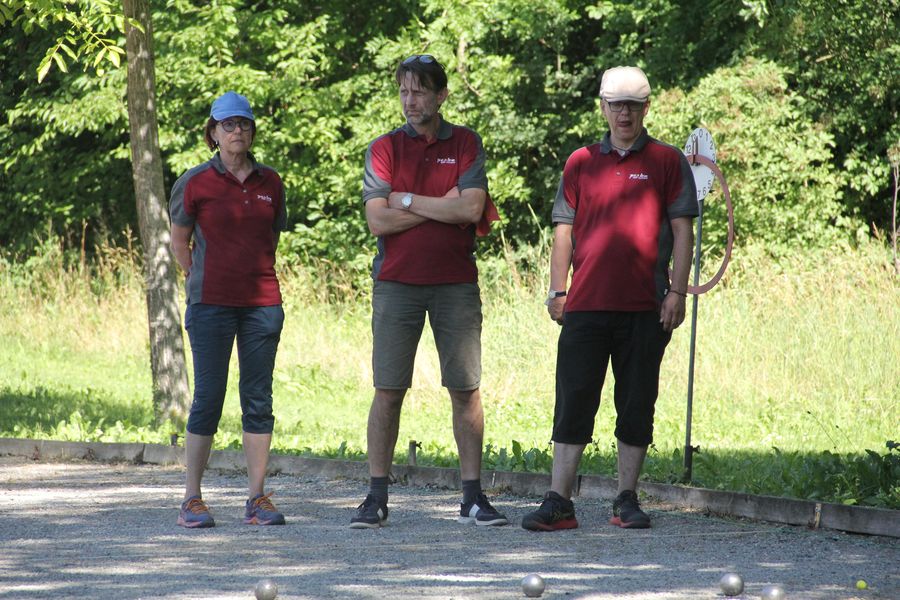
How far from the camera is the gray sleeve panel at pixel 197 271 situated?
6168mm

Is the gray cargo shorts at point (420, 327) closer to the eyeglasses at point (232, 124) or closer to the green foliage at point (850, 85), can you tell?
the eyeglasses at point (232, 124)

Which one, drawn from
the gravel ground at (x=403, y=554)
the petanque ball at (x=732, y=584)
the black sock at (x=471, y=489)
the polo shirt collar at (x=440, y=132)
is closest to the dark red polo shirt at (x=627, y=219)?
the polo shirt collar at (x=440, y=132)

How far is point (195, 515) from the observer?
620 cm

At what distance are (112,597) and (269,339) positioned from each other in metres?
1.82

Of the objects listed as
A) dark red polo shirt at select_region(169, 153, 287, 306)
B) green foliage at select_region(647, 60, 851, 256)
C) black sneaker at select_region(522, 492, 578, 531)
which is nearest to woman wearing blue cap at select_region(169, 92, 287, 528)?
dark red polo shirt at select_region(169, 153, 287, 306)

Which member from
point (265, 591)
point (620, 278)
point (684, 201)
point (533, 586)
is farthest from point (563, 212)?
point (265, 591)

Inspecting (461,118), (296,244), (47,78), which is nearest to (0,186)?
(47,78)

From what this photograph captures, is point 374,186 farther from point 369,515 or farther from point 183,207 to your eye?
point 369,515

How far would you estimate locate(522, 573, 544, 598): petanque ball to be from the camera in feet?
15.0

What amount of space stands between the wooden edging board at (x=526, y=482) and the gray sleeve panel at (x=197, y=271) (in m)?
2.09

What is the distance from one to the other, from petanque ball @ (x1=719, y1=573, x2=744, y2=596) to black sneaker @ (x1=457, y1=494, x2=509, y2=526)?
1.77 m

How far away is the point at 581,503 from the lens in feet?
22.6

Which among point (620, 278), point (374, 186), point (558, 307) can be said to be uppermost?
point (374, 186)

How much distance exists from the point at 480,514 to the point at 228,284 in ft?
5.41
